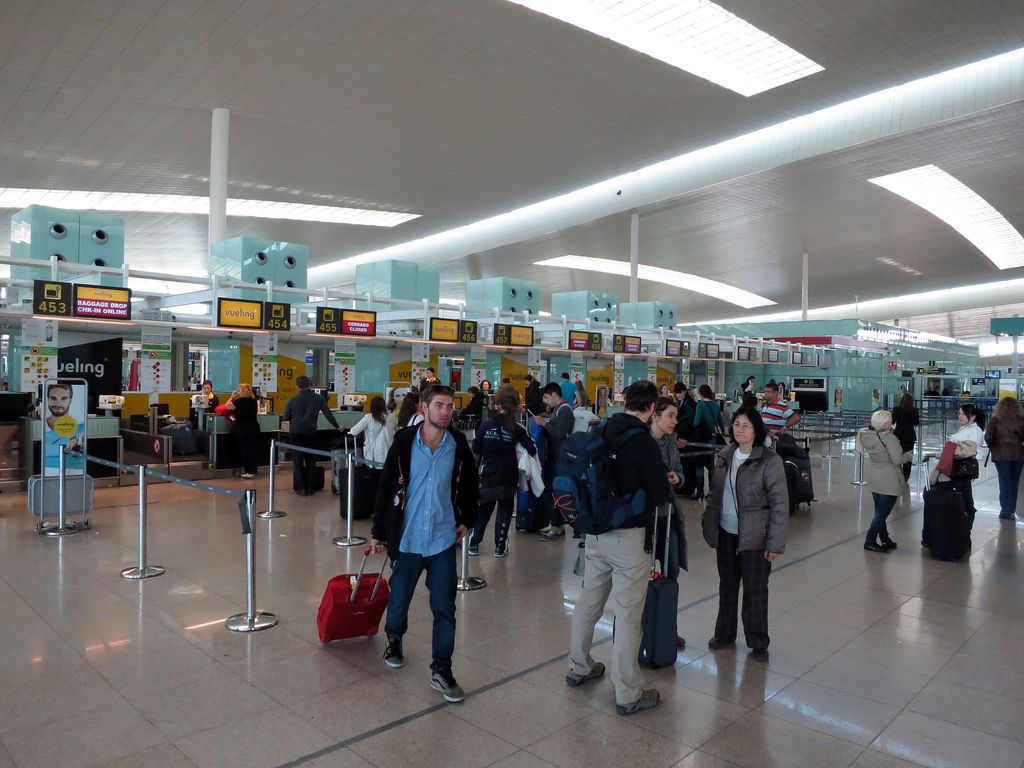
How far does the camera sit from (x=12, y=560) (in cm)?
631

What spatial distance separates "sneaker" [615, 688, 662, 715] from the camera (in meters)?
3.57

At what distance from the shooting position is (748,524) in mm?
4320

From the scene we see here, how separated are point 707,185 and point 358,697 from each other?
1626 centimetres

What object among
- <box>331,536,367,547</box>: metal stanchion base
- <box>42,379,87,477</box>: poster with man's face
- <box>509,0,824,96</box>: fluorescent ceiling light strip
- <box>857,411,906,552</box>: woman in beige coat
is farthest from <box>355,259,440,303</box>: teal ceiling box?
<box>857,411,906,552</box>: woman in beige coat

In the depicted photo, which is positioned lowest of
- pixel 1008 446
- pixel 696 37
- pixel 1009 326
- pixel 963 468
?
pixel 963 468

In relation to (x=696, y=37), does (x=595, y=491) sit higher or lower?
lower

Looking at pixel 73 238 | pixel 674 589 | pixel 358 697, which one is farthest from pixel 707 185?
pixel 358 697

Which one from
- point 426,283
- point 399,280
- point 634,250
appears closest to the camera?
point 399,280

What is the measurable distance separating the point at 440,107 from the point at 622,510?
11.0m

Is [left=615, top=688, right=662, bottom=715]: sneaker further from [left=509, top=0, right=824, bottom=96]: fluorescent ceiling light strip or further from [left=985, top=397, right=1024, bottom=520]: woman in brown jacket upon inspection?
[left=509, top=0, right=824, bottom=96]: fluorescent ceiling light strip

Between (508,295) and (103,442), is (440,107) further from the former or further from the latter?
(103,442)

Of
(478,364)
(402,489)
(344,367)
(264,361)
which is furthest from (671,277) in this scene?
(402,489)

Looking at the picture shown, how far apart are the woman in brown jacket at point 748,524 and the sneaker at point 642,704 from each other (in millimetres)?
1024

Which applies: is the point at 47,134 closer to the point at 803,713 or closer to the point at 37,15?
the point at 37,15
